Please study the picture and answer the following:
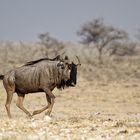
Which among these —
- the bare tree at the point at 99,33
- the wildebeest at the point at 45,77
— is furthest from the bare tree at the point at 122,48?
the wildebeest at the point at 45,77

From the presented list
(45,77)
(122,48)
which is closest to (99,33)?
(122,48)

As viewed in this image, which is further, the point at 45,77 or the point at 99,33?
the point at 99,33

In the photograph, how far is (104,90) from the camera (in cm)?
3819

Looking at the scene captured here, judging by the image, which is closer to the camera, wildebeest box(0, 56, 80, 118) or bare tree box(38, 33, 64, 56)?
wildebeest box(0, 56, 80, 118)

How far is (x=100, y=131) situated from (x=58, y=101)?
18262 mm

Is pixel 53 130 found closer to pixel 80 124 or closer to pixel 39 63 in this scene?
pixel 80 124

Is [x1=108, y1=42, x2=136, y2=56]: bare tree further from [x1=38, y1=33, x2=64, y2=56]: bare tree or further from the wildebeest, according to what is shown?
the wildebeest

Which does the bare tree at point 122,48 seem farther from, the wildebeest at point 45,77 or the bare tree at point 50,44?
the wildebeest at point 45,77

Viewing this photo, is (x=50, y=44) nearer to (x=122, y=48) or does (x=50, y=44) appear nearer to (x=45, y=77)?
(x=122, y=48)

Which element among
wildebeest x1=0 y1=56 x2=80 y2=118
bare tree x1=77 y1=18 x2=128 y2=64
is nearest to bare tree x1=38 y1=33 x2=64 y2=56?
bare tree x1=77 y1=18 x2=128 y2=64

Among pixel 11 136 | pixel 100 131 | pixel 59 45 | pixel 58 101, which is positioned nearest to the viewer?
pixel 11 136

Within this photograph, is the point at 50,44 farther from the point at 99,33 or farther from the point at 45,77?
the point at 45,77

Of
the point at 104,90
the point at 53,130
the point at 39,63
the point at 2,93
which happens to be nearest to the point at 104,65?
the point at 104,90

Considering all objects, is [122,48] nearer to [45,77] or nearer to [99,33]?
[99,33]
